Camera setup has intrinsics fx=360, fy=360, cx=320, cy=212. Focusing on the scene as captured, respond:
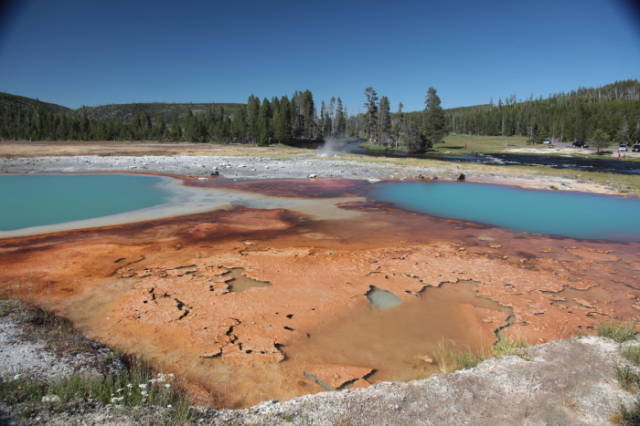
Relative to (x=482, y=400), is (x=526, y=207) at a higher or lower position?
higher

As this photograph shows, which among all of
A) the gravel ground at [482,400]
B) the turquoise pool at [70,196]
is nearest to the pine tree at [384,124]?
the turquoise pool at [70,196]

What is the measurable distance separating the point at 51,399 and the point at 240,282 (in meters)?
4.59

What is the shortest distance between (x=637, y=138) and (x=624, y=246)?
88.2 metres

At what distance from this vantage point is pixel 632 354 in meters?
4.64

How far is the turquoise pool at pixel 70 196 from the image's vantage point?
14.8 metres

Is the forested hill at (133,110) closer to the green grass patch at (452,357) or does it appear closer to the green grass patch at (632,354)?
the green grass patch at (452,357)

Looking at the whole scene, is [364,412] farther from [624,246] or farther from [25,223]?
[25,223]

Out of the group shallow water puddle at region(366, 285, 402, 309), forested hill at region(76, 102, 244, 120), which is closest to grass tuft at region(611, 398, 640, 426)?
shallow water puddle at region(366, 285, 402, 309)

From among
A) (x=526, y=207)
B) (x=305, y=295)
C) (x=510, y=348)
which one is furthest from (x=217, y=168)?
(x=510, y=348)

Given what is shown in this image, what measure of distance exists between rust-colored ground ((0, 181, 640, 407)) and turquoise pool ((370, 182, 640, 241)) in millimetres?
2116

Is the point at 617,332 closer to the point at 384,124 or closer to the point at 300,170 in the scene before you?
the point at 300,170

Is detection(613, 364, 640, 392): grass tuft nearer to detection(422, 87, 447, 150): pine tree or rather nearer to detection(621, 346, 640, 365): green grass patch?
detection(621, 346, 640, 365): green grass patch

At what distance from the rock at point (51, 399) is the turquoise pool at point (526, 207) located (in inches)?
552

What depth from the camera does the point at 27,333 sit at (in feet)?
17.3
